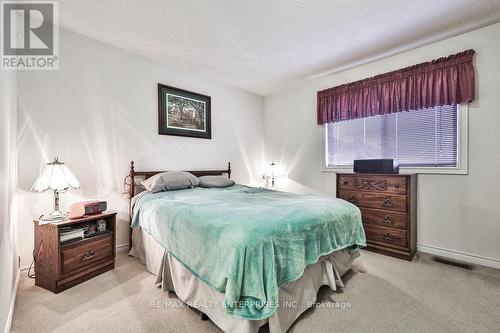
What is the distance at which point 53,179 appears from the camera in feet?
6.53

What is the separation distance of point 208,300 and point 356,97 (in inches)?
132

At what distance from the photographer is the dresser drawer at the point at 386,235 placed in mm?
2697

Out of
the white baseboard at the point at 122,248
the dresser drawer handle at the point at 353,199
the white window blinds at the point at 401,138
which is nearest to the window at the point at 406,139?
the white window blinds at the point at 401,138

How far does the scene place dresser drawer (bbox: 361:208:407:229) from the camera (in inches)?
106

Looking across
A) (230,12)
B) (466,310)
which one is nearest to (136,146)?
(230,12)

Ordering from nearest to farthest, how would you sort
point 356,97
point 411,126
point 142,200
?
point 142,200 → point 411,126 → point 356,97

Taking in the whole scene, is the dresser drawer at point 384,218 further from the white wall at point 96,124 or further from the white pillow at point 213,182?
the white wall at point 96,124

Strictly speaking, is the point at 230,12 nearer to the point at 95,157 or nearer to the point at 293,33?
the point at 293,33

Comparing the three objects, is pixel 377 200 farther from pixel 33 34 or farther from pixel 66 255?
pixel 33 34

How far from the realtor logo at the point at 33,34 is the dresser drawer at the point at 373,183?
3781mm

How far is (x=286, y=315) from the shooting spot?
1487 mm

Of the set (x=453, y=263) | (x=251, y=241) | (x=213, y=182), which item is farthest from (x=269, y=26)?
(x=453, y=263)

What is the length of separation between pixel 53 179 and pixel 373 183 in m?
3.50

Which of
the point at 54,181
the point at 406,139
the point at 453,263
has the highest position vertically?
the point at 406,139
